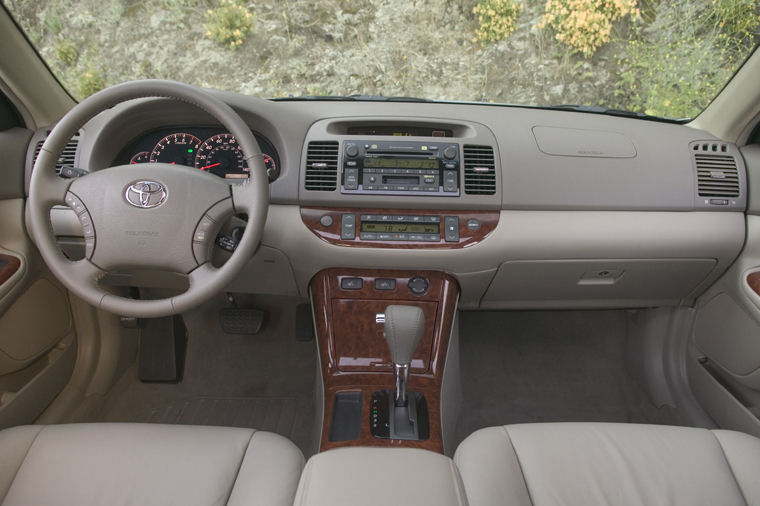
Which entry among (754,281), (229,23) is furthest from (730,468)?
(229,23)

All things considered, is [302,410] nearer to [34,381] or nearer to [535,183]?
[34,381]

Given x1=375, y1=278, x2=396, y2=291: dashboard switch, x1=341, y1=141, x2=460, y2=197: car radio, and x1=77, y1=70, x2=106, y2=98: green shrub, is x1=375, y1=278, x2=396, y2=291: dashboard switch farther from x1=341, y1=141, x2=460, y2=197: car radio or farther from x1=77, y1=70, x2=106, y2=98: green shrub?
x1=77, y1=70, x2=106, y2=98: green shrub

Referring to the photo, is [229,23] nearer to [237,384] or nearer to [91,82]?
[91,82]

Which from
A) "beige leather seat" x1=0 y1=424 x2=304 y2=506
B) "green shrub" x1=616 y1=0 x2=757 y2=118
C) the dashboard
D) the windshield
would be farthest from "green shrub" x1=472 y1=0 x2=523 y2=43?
"beige leather seat" x1=0 y1=424 x2=304 y2=506

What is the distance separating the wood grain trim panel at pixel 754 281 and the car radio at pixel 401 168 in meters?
1.09

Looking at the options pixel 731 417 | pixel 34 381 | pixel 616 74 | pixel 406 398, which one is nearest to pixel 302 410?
pixel 406 398

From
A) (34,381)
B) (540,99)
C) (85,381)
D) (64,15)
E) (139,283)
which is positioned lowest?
(85,381)

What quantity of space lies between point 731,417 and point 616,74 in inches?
62.3

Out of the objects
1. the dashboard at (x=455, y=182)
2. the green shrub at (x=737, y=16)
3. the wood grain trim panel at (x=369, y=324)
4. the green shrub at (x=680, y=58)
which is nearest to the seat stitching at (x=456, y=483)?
the wood grain trim panel at (x=369, y=324)

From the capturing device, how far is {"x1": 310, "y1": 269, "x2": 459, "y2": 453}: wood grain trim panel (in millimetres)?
1739

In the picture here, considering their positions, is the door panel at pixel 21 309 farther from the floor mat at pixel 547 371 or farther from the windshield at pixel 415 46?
the floor mat at pixel 547 371

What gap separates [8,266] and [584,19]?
2.64 meters

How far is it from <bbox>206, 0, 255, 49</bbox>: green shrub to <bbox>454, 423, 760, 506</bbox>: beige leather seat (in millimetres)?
2148

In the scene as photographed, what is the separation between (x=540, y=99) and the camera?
203cm
